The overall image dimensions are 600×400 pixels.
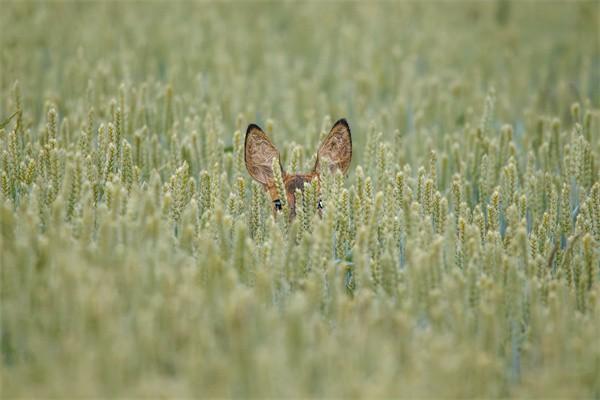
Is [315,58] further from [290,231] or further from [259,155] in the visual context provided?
[290,231]

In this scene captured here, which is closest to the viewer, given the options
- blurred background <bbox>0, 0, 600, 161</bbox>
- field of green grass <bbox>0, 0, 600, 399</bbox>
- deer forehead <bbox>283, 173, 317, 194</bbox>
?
field of green grass <bbox>0, 0, 600, 399</bbox>

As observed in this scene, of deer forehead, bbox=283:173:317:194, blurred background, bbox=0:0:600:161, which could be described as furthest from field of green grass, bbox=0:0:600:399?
deer forehead, bbox=283:173:317:194

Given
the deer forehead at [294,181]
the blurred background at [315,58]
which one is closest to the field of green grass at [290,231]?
the blurred background at [315,58]

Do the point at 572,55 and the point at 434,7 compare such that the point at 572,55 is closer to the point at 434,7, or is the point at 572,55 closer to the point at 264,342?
the point at 434,7

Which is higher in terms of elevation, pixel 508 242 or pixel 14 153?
pixel 14 153

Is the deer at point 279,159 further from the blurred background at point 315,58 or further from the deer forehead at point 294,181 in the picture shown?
the blurred background at point 315,58

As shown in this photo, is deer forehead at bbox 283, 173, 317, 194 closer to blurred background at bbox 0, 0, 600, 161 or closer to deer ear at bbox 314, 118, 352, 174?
deer ear at bbox 314, 118, 352, 174

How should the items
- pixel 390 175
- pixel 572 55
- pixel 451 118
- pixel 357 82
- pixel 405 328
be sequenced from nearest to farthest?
1. pixel 405 328
2. pixel 390 175
3. pixel 451 118
4. pixel 357 82
5. pixel 572 55

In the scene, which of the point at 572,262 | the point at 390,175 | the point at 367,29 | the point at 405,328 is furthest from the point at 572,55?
the point at 405,328
